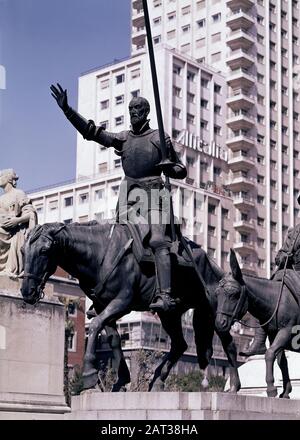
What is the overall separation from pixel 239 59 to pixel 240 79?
2.85 m

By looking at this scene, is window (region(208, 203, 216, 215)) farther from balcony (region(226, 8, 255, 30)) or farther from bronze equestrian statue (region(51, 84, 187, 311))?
bronze equestrian statue (region(51, 84, 187, 311))

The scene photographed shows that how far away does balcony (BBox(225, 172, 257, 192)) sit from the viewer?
115 m

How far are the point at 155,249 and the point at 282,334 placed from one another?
2798 mm

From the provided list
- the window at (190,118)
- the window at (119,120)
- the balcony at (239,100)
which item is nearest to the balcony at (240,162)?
the balcony at (239,100)

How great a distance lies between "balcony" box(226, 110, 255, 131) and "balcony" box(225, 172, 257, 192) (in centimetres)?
655

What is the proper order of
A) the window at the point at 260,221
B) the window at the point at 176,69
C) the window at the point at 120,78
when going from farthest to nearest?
the window at the point at 260,221
the window at the point at 120,78
the window at the point at 176,69

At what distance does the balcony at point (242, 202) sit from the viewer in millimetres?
115125

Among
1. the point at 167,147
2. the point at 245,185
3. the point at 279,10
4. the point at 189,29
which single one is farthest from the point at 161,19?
the point at 167,147

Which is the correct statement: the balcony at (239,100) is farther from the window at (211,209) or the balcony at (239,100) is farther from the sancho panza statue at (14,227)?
the sancho panza statue at (14,227)

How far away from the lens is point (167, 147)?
15.5 metres

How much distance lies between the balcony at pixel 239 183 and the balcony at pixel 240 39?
18.2 meters

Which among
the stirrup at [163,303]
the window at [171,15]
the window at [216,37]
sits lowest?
the stirrup at [163,303]
